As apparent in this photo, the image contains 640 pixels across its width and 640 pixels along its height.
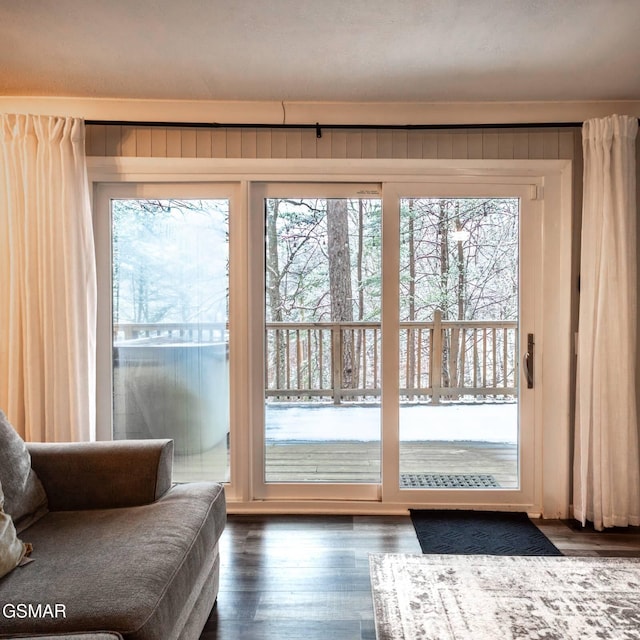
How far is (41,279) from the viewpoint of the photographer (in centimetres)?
269

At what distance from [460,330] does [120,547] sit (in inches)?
87.8

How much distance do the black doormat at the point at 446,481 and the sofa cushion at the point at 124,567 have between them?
1.44 metres

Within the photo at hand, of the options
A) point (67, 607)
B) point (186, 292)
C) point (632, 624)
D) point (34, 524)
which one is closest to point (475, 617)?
point (632, 624)

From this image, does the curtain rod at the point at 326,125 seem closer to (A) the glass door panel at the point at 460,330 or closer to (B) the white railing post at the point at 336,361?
(A) the glass door panel at the point at 460,330

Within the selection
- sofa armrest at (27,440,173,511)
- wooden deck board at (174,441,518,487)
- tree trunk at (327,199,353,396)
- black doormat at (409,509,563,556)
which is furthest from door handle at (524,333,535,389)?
sofa armrest at (27,440,173,511)

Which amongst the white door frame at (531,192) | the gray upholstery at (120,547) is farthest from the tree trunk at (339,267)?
the gray upholstery at (120,547)

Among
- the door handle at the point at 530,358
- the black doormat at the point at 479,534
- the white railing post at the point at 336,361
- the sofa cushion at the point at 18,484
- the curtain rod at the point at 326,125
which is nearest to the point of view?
the sofa cushion at the point at 18,484

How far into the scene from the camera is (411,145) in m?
2.88

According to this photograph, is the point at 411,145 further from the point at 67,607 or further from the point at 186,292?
the point at 67,607

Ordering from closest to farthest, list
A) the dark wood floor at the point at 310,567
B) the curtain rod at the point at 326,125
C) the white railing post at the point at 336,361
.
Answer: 1. the dark wood floor at the point at 310,567
2. the curtain rod at the point at 326,125
3. the white railing post at the point at 336,361

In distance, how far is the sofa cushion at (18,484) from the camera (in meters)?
1.73

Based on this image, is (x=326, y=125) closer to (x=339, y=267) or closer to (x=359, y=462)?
(x=339, y=267)

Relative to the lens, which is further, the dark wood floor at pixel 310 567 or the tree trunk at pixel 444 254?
the tree trunk at pixel 444 254

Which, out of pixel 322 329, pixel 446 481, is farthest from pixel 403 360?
pixel 446 481
